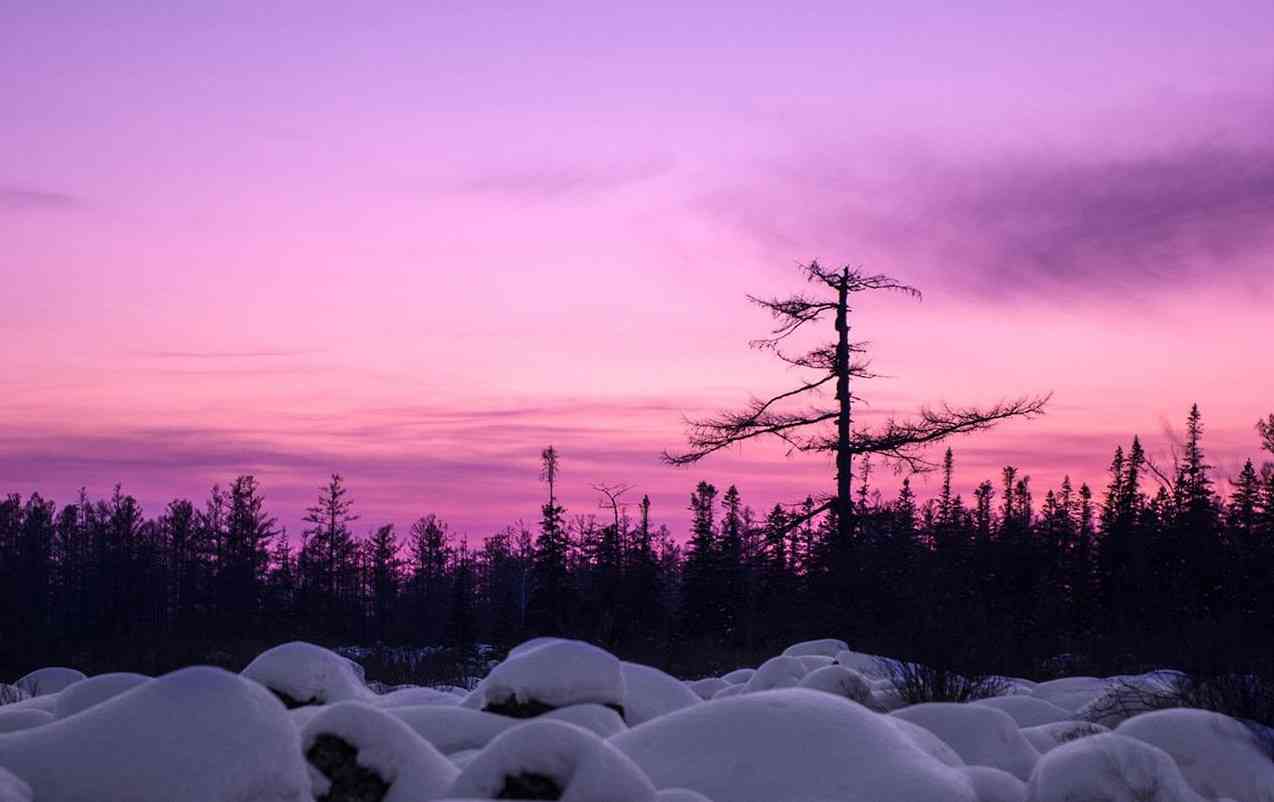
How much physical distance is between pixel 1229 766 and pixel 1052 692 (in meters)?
5.41

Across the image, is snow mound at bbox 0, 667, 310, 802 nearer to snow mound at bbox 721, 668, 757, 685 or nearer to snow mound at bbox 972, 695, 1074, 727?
snow mound at bbox 972, 695, 1074, 727

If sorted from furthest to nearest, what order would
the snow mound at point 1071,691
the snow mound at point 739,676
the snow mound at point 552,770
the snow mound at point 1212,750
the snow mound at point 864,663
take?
the snow mound at point 739,676 < the snow mound at point 864,663 < the snow mound at point 1071,691 < the snow mound at point 1212,750 < the snow mound at point 552,770

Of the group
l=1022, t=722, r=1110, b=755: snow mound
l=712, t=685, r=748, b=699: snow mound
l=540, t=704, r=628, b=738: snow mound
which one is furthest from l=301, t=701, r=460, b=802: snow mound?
l=712, t=685, r=748, b=699: snow mound

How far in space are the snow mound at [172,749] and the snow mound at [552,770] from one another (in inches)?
32.7

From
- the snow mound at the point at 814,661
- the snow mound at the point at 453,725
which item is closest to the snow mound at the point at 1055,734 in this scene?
the snow mound at the point at 453,725

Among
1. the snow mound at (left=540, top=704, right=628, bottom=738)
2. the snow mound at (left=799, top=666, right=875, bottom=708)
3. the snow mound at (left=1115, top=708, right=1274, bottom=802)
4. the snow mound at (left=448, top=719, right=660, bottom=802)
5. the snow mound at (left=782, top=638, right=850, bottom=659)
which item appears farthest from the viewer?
the snow mound at (left=782, top=638, right=850, bottom=659)

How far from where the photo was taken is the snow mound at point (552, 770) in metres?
4.68

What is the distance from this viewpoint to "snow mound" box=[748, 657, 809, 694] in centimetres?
1141

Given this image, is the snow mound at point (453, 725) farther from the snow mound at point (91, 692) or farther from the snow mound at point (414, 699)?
the snow mound at point (91, 692)

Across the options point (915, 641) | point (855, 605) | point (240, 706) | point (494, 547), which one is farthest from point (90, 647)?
point (494, 547)

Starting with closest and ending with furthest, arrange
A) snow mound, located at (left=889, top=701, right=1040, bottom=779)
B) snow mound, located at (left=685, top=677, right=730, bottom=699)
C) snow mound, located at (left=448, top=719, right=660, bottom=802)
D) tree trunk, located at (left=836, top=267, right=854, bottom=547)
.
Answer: snow mound, located at (left=448, top=719, right=660, bottom=802) → snow mound, located at (left=889, top=701, right=1040, bottom=779) → snow mound, located at (left=685, top=677, right=730, bottom=699) → tree trunk, located at (left=836, top=267, right=854, bottom=547)

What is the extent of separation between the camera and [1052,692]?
1165 cm

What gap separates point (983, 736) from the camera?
7.07 metres

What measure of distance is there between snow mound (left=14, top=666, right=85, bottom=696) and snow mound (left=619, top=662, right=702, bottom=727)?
7145 millimetres
